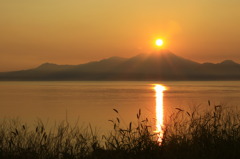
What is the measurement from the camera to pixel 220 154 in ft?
25.4

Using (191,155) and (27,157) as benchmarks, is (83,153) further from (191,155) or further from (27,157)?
(191,155)

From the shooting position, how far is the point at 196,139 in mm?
9477

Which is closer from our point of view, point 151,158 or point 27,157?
point 151,158

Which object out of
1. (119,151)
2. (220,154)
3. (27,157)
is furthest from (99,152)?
(220,154)

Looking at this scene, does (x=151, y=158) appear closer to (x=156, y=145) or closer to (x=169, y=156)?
(x=169, y=156)

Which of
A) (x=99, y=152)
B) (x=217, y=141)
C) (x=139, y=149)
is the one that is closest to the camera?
(x=99, y=152)

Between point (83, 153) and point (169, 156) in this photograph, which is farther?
point (83, 153)

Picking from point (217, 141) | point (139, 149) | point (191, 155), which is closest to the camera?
point (191, 155)

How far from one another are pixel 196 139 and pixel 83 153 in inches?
120

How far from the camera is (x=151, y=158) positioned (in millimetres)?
7887

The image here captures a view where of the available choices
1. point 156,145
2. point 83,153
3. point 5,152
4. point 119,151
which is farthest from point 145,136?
point 5,152

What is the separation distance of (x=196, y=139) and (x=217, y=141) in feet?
1.80

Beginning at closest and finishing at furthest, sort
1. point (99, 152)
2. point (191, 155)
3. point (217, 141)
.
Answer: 1. point (191, 155)
2. point (99, 152)
3. point (217, 141)

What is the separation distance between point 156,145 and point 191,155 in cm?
143
